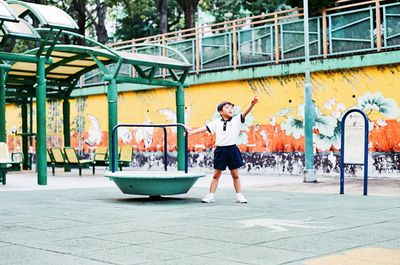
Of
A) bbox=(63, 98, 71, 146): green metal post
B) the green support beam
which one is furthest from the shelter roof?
the green support beam

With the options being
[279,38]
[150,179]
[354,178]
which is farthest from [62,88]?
[150,179]

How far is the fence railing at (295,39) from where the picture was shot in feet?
59.8

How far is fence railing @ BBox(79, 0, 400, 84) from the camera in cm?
1823

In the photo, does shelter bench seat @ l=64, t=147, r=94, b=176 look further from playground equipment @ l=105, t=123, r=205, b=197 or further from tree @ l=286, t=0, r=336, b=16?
playground equipment @ l=105, t=123, r=205, b=197

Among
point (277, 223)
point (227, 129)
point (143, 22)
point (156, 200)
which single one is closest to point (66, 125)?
point (156, 200)

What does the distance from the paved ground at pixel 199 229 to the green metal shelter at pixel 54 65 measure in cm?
395

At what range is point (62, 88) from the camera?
24.8 metres

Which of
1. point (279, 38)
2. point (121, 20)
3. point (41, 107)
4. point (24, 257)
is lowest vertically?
point (24, 257)

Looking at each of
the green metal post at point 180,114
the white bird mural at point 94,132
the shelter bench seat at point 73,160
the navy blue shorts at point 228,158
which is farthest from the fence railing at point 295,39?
the navy blue shorts at point 228,158

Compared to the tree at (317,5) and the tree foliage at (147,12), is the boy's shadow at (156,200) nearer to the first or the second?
the tree at (317,5)

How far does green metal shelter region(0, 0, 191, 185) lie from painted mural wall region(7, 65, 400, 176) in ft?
6.93

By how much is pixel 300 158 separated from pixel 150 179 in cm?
989

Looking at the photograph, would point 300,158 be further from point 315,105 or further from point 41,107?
point 41,107

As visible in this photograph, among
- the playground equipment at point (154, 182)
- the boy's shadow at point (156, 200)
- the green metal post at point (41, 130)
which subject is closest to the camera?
the playground equipment at point (154, 182)
